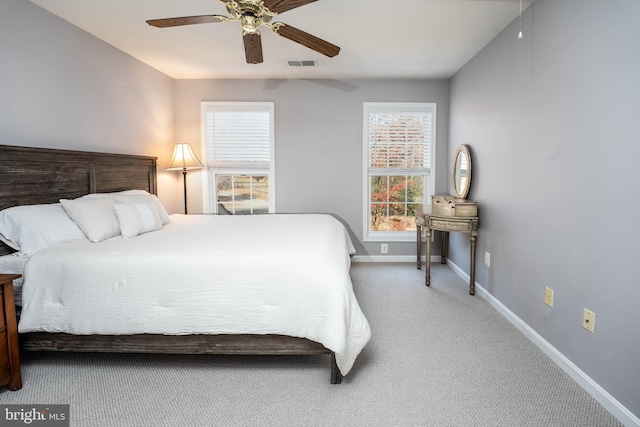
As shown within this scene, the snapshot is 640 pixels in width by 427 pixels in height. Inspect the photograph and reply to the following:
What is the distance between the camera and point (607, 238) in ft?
5.98

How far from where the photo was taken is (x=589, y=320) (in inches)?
77.1

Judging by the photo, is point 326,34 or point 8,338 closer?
point 8,338

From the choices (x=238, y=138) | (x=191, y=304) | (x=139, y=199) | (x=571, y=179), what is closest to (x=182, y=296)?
(x=191, y=304)

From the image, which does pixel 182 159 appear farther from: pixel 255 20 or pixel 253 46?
pixel 255 20

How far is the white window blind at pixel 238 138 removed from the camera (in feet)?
15.1

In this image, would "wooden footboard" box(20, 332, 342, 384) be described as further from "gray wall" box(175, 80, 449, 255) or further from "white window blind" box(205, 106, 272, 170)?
"white window blind" box(205, 106, 272, 170)

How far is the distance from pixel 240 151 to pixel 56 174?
2261mm

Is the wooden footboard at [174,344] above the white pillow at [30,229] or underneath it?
underneath

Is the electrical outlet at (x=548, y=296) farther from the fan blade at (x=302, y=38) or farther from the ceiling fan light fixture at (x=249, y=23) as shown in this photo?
the ceiling fan light fixture at (x=249, y=23)

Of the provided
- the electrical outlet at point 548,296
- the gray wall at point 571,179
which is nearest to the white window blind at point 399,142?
the gray wall at point 571,179

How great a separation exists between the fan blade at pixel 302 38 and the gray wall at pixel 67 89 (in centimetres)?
187

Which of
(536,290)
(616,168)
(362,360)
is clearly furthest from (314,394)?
(616,168)

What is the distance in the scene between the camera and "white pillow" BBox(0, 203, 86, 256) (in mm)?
2185

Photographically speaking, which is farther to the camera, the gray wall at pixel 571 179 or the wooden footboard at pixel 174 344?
the wooden footboard at pixel 174 344
